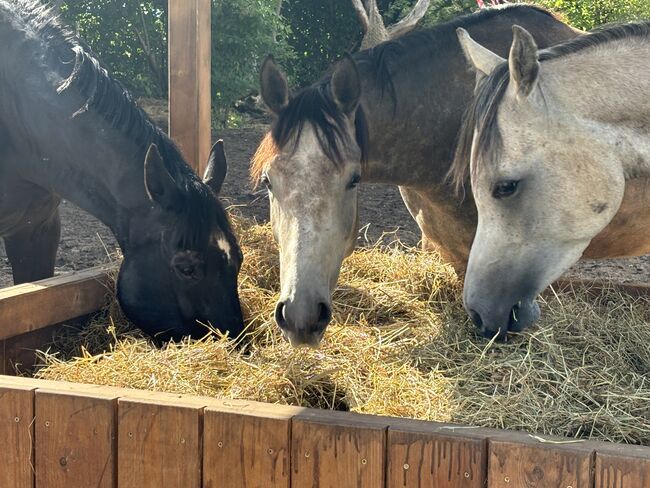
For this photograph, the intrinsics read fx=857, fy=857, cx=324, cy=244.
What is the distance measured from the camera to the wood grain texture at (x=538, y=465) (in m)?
1.76

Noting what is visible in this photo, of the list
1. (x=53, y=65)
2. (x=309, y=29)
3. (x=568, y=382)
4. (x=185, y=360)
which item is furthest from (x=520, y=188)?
(x=309, y=29)

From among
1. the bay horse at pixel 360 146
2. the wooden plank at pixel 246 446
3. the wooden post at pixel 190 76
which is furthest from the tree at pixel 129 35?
the wooden plank at pixel 246 446

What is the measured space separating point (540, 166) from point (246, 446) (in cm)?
122

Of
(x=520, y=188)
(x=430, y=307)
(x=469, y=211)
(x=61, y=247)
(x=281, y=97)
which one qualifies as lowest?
(x=61, y=247)

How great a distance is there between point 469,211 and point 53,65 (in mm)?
1872

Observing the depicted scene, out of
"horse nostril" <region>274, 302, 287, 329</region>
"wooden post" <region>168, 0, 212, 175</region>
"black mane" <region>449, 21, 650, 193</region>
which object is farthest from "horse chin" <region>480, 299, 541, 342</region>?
"wooden post" <region>168, 0, 212, 175</region>

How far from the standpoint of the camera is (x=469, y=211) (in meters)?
3.63

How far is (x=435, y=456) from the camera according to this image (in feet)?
6.11

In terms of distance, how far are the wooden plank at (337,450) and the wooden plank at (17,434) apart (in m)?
0.71

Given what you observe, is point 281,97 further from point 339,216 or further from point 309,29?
point 309,29

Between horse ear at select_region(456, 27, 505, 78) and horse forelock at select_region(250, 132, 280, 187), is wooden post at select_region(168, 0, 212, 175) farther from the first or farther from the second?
horse ear at select_region(456, 27, 505, 78)

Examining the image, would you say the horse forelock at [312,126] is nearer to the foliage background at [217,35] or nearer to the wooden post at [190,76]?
the wooden post at [190,76]

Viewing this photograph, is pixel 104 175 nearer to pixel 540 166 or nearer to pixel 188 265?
pixel 188 265

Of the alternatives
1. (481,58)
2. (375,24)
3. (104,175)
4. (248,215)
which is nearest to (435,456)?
(481,58)
